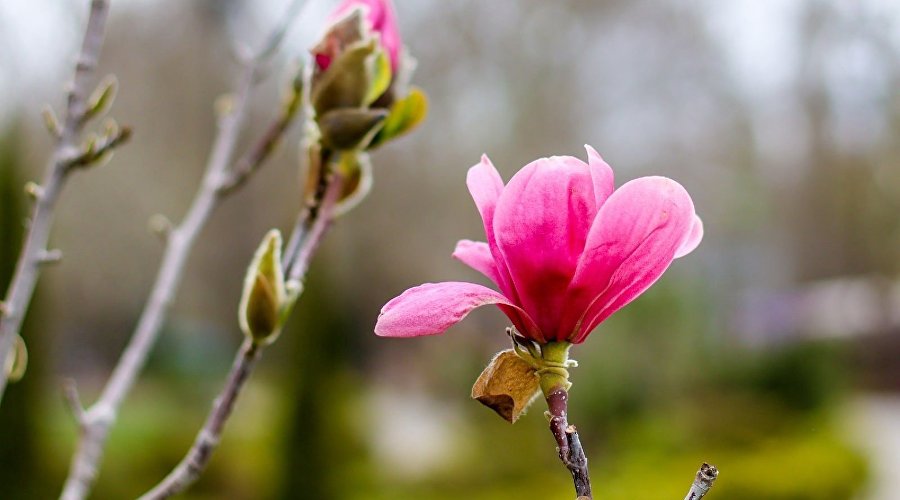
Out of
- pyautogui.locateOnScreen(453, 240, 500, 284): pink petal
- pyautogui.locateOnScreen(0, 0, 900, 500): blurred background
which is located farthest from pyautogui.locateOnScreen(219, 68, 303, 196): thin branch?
pyautogui.locateOnScreen(0, 0, 900, 500): blurred background

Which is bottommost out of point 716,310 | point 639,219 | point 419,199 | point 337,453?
point 639,219

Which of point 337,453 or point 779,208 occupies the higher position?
point 779,208

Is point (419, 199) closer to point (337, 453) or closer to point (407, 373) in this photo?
point (407, 373)

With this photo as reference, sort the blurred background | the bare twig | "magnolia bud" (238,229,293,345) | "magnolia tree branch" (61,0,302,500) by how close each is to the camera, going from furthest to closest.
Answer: the blurred background < "magnolia tree branch" (61,0,302,500) < "magnolia bud" (238,229,293,345) < the bare twig

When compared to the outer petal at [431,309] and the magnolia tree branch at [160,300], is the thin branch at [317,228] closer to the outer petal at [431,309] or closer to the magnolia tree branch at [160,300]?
the magnolia tree branch at [160,300]

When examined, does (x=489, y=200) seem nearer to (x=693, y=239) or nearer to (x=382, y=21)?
(x=693, y=239)

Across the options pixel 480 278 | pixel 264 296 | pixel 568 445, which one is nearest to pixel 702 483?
pixel 568 445

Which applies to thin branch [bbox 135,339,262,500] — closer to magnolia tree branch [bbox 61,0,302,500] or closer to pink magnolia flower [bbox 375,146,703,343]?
magnolia tree branch [bbox 61,0,302,500]

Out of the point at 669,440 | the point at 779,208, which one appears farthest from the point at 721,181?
the point at 669,440

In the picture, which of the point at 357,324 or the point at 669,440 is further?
the point at 357,324
